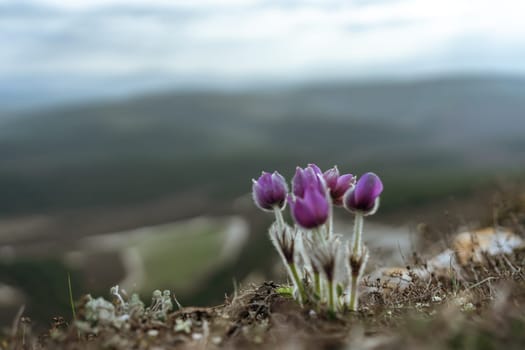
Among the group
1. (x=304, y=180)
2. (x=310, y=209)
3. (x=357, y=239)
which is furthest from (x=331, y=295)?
(x=304, y=180)

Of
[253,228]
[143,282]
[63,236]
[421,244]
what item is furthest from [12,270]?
[421,244]

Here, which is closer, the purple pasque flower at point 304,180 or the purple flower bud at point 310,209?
the purple flower bud at point 310,209

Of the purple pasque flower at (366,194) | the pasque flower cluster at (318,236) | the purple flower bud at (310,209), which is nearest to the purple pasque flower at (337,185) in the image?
the pasque flower cluster at (318,236)

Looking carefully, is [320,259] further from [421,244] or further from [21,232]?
[21,232]

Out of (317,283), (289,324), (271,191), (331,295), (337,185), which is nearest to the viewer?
(289,324)

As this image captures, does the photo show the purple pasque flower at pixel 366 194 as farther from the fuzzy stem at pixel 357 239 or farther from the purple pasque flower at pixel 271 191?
the purple pasque flower at pixel 271 191

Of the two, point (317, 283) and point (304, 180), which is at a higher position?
point (304, 180)

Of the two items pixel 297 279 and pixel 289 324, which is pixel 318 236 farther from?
pixel 289 324
